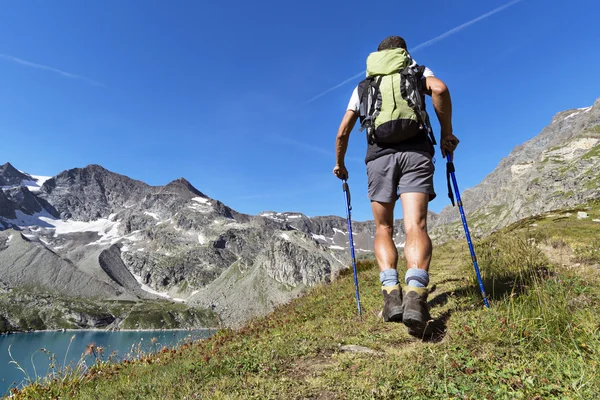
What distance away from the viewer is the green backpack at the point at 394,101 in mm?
5004

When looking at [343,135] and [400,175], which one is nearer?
[400,175]

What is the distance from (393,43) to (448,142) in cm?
181

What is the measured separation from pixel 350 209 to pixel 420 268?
9.50 ft

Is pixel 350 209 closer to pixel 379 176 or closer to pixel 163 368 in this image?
pixel 379 176

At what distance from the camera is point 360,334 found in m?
5.25

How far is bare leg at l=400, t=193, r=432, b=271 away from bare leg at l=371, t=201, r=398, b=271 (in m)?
0.40

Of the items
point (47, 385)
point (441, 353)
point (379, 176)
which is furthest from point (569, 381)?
point (47, 385)

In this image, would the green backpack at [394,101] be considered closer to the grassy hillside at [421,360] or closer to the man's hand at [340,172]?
the man's hand at [340,172]

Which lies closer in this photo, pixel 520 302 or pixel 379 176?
pixel 520 302

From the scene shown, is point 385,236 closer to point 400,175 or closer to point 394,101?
point 400,175

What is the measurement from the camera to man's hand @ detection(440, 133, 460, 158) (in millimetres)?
5484

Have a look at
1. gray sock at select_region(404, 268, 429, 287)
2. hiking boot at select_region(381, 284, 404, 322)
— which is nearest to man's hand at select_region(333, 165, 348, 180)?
hiking boot at select_region(381, 284, 404, 322)

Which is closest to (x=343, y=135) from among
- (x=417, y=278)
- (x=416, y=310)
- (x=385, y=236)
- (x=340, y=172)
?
(x=340, y=172)

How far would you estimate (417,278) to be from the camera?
4.59 meters
